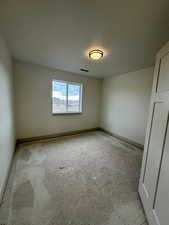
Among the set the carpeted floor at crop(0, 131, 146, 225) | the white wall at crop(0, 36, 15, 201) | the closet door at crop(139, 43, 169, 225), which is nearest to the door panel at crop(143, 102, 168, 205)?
the closet door at crop(139, 43, 169, 225)

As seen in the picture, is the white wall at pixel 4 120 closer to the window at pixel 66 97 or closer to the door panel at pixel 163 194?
the window at pixel 66 97

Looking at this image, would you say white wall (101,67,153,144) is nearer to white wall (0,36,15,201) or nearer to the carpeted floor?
the carpeted floor

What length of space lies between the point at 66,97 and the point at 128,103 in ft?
7.47

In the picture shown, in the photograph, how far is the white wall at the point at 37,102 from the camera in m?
2.94

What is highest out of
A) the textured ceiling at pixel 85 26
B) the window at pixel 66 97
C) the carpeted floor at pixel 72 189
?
the textured ceiling at pixel 85 26

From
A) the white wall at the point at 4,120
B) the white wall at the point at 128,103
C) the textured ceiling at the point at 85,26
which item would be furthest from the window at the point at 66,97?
the white wall at the point at 4,120

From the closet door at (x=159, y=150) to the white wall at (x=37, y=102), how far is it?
299 centimetres

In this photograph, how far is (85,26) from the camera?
1425mm

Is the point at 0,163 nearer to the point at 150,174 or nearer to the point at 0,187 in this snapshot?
the point at 0,187

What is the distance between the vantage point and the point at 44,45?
76.9 inches

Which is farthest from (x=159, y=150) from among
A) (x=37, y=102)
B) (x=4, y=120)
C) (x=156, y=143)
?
(x=37, y=102)

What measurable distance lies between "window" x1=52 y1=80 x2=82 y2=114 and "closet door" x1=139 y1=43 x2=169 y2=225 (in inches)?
119

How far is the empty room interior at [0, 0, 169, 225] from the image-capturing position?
1.13 metres

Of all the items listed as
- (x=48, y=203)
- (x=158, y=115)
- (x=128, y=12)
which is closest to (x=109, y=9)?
(x=128, y=12)
